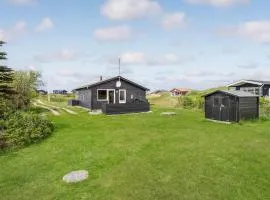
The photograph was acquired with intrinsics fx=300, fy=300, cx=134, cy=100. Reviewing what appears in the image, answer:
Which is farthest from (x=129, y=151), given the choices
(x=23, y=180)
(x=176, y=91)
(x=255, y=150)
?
(x=176, y=91)

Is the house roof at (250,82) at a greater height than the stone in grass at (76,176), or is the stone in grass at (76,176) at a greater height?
the house roof at (250,82)

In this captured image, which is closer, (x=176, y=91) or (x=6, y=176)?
(x=6, y=176)

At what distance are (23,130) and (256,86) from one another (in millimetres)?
37912

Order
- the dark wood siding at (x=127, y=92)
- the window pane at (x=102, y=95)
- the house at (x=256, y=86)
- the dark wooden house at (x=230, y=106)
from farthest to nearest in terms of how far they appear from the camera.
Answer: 1. the house at (x=256, y=86)
2. the window pane at (x=102, y=95)
3. the dark wood siding at (x=127, y=92)
4. the dark wooden house at (x=230, y=106)

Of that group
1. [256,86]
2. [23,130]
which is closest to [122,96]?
[23,130]

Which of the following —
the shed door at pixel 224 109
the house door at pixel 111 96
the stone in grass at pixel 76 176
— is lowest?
the stone in grass at pixel 76 176

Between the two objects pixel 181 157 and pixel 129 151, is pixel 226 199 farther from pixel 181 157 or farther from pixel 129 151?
pixel 129 151

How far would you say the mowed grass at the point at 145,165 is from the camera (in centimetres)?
1055

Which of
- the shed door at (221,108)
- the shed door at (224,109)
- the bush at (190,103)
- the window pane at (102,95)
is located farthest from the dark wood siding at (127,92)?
the shed door at (224,109)

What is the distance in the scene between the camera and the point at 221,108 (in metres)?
26.3

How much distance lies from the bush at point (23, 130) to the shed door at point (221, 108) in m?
14.3

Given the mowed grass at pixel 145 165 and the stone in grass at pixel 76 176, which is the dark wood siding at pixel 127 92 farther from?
the stone in grass at pixel 76 176

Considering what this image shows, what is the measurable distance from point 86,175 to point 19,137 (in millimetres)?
8353

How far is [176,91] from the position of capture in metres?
100
